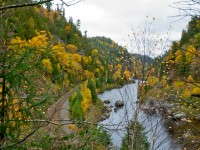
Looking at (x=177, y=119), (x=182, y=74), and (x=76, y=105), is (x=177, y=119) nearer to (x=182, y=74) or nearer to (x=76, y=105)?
(x=182, y=74)

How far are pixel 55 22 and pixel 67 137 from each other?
87.8 m

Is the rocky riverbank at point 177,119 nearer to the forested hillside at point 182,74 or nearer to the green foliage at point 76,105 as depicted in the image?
the forested hillside at point 182,74

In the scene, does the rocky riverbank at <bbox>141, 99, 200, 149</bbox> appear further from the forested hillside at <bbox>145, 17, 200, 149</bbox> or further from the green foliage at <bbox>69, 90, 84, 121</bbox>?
the green foliage at <bbox>69, 90, 84, 121</bbox>

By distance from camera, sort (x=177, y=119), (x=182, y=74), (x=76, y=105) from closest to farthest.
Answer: (x=182, y=74) → (x=177, y=119) → (x=76, y=105)

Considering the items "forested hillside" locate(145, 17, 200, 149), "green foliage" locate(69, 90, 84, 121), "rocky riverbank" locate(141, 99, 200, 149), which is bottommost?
"green foliage" locate(69, 90, 84, 121)

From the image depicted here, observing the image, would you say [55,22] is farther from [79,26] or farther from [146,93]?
[146,93]

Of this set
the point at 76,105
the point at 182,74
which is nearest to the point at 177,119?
the point at 182,74

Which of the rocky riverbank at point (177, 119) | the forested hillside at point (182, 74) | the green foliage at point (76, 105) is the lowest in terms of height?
the green foliage at point (76, 105)

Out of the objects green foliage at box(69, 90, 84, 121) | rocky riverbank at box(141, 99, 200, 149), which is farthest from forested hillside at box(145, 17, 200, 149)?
green foliage at box(69, 90, 84, 121)

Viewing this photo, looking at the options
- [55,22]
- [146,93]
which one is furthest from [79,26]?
[146,93]

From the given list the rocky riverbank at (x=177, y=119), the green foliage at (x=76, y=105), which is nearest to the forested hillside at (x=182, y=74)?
the rocky riverbank at (x=177, y=119)

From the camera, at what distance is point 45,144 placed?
3.32 m

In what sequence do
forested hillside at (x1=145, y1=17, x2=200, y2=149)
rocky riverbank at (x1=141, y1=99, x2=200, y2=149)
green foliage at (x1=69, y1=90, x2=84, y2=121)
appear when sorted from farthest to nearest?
green foliage at (x1=69, y1=90, x2=84, y2=121), rocky riverbank at (x1=141, y1=99, x2=200, y2=149), forested hillside at (x1=145, y1=17, x2=200, y2=149)

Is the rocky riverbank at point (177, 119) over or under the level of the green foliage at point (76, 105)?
over
